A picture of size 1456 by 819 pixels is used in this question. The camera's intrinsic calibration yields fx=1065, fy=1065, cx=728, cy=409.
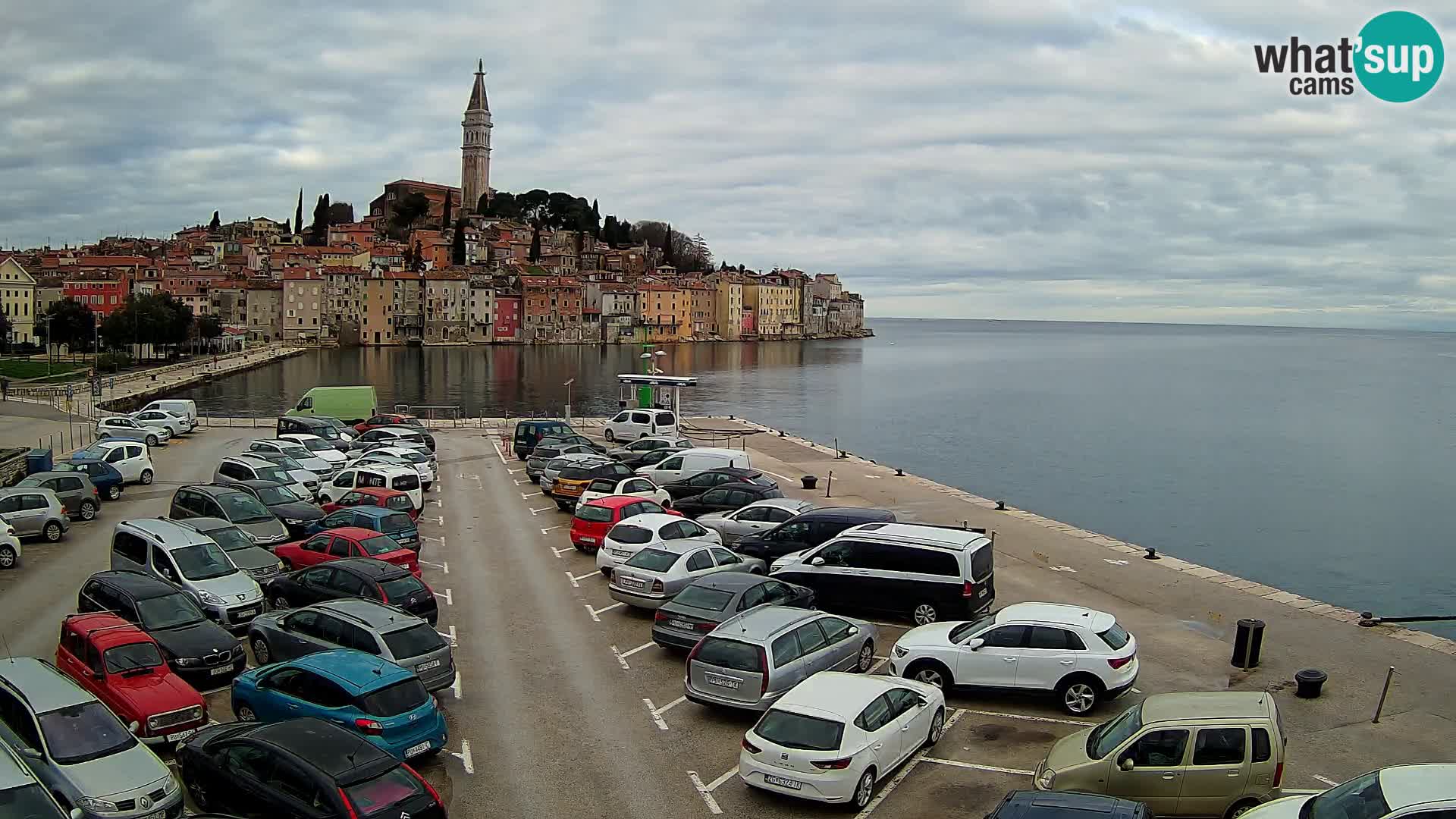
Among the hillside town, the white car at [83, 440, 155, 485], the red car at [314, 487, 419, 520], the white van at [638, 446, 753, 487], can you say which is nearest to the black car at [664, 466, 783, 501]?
the white van at [638, 446, 753, 487]

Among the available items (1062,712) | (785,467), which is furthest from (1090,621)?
(785,467)

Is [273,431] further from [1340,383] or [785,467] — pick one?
[1340,383]

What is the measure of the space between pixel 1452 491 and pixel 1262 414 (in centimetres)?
3433

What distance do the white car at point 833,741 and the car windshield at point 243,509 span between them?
13.2m

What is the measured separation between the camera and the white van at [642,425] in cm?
3803

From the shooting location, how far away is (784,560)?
55.0 ft

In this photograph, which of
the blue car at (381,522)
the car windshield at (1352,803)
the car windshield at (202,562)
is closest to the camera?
the car windshield at (1352,803)

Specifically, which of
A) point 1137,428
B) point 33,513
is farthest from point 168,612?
point 1137,428

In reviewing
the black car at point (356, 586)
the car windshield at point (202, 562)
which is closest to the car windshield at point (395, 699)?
the black car at point (356, 586)

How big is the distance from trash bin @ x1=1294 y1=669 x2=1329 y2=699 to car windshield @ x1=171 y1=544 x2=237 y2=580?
47.1 ft

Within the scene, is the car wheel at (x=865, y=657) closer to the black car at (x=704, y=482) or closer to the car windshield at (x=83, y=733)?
the car windshield at (x=83, y=733)

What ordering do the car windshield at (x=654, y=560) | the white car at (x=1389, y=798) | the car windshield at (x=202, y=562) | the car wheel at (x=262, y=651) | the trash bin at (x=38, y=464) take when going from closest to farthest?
the white car at (x=1389, y=798)
the car wheel at (x=262, y=651)
the car windshield at (x=202, y=562)
the car windshield at (x=654, y=560)
the trash bin at (x=38, y=464)

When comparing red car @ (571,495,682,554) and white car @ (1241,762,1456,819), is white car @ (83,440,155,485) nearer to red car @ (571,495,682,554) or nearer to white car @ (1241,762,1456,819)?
red car @ (571,495,682,554)

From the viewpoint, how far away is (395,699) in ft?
34.1
